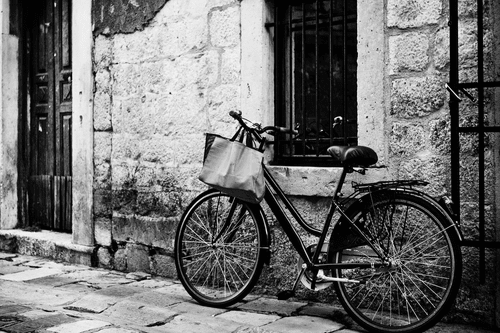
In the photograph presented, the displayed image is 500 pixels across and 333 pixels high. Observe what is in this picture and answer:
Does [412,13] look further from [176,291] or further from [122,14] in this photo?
[122,14]

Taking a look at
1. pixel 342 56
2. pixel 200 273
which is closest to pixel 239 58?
pixel 342 56

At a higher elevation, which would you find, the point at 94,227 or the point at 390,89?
the point at 390,89

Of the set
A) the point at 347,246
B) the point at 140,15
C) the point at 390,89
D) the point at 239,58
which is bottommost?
the point at 347,246

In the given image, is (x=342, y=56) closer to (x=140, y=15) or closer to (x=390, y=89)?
(x=390, y=89)

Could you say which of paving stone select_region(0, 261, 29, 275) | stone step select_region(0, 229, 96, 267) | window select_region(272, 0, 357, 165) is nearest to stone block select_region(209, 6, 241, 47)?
window select_region(272, 0, 357, 165)

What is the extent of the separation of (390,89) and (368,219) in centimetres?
90

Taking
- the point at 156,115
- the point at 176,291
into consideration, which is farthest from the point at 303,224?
the point at 156,115

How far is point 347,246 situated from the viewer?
4156 mm

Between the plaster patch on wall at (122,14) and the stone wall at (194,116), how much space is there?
0.04ft

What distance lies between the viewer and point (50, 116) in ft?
24.5

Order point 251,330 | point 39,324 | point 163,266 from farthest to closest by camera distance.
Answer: point 163,266 < point 39,324 < point 251,330

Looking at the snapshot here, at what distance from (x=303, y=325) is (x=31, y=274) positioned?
2851 mm

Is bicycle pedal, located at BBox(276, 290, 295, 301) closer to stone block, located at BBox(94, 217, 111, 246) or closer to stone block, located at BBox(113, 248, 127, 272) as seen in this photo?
stone block, located at BBox(113, 248, 127, 272)

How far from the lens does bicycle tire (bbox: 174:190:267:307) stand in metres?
4.68
